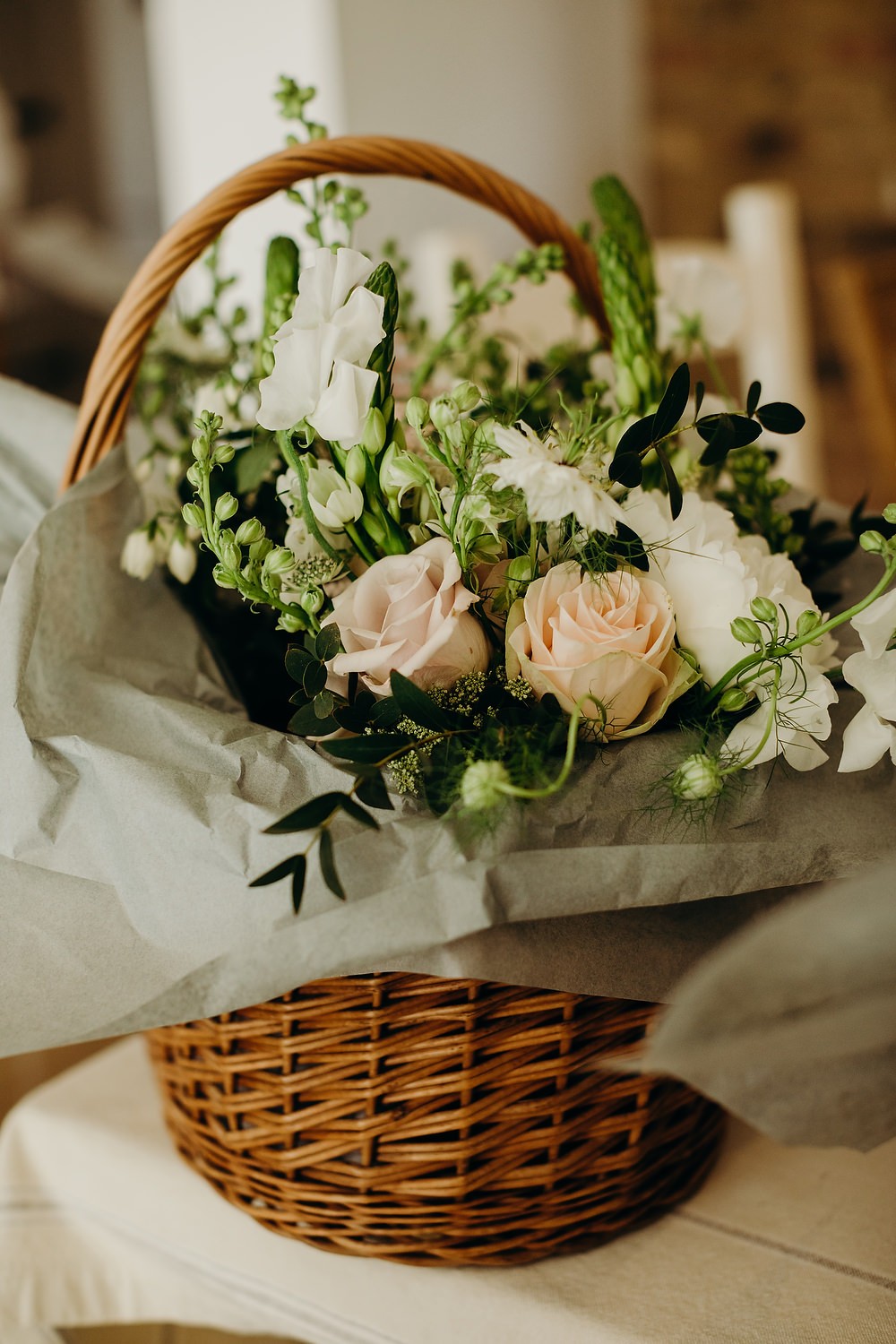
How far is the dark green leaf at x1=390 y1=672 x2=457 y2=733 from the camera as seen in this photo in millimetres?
429

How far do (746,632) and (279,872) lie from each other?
0.68 feet

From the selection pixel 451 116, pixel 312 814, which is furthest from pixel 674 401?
pixel 451 116

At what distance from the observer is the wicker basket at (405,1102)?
47 centimetres

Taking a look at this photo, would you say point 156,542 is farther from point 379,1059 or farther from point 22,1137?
point 22,1137

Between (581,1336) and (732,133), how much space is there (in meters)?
3.27

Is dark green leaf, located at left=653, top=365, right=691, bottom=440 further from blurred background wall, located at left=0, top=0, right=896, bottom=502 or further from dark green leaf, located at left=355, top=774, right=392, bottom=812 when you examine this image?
blurred background wall, located at left=0, top=0, right=896, bottom=502

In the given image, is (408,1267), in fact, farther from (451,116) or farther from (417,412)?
(451,116)

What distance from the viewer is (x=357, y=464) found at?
472mm

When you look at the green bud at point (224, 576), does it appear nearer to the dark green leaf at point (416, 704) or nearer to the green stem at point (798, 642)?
the dark green leaf at point (416, 704)

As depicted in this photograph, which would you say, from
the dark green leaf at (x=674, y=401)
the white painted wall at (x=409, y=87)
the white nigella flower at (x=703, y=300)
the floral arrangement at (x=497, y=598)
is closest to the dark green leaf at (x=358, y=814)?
the floral arrangement at (x=497, y=598)

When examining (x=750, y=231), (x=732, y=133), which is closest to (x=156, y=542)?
(x=750, y=231)

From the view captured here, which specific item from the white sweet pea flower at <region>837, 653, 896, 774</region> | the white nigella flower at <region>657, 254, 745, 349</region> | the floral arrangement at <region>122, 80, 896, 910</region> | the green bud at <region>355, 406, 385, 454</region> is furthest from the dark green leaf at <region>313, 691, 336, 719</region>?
the white nigella flower at <region>657, 254, 745, 349</region>

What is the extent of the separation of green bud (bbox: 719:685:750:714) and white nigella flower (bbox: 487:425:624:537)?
94 millimetres

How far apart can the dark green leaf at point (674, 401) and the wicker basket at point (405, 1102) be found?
0.78 ft
